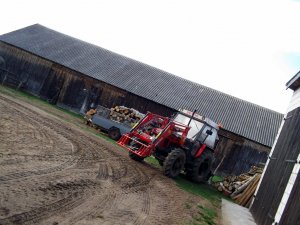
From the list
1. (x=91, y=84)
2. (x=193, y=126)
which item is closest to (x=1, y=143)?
(x=193, y=126)

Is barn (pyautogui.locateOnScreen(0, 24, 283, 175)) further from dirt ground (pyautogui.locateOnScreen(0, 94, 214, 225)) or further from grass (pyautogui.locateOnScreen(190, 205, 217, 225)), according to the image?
grass (pyautogui.locateOnScreen(190, 205, 217, 225))

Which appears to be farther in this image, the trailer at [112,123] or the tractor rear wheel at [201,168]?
the trailer at [112,123]

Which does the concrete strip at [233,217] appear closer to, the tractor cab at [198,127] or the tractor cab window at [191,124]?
the tractor cab at [198,127]

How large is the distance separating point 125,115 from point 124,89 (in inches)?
252

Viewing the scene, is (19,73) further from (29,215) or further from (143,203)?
(29,215)

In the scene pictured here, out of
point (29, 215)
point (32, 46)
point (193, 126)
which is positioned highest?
point (32, 46)

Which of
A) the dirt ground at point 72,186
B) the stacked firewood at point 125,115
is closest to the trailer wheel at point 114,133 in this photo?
the stacked firewood at point 125,115

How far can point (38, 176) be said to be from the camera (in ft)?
22.8

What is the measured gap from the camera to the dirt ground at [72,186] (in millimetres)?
5469

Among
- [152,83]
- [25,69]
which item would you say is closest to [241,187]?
[152,83]

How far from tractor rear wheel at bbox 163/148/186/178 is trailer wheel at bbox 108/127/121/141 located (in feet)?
23.7

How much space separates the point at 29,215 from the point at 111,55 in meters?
27.6

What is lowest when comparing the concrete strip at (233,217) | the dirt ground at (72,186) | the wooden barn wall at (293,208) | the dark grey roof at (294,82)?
the dirt ground at (72,186)

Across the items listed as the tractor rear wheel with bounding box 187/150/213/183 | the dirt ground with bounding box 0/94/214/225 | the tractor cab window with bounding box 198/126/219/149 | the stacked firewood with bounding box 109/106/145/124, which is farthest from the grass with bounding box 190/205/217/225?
the stacked firewood with bounding box 109/106/145/124
